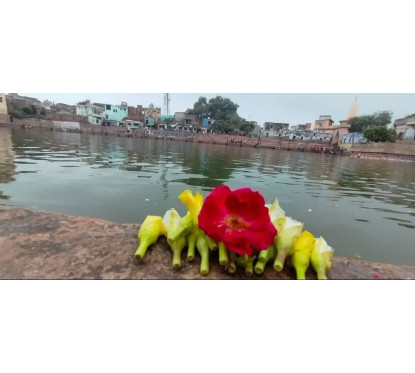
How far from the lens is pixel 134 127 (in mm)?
48750

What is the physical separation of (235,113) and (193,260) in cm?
5624

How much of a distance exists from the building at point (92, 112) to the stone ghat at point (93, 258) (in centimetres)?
5132

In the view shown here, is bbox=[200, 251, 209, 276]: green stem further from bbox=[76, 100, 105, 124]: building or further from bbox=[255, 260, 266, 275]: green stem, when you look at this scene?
bbox=[76, 100, 105, 124]: building

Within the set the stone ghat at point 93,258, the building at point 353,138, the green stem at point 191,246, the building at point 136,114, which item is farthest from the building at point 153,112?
the green stem at point 191,246

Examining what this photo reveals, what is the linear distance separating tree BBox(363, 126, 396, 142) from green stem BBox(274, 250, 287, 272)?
40.8 m

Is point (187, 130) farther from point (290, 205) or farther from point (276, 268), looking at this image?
point (276, 268)

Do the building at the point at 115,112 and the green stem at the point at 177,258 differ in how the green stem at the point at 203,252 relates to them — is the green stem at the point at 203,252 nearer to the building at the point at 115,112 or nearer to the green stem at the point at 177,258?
the green stem at the point at 177,258

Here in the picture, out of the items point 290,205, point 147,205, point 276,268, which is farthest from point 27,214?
point 290,205

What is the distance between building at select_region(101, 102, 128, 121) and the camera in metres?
49.9

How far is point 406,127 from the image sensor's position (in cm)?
3794

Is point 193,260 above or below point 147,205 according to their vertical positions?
above

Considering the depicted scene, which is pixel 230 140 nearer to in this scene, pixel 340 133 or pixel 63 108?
pixel 340 133

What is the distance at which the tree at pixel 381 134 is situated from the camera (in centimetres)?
3297

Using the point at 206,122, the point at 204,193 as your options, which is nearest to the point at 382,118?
the point at 206,122
